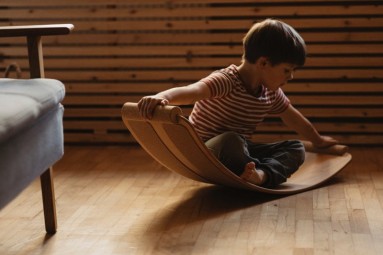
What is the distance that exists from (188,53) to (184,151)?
1.06 metres

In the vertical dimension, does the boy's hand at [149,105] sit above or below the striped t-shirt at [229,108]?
above

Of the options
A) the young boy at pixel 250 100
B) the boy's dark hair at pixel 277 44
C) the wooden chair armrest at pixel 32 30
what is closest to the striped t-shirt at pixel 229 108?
the young boy at pixel 250 100

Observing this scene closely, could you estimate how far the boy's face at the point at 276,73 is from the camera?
2.43 meters

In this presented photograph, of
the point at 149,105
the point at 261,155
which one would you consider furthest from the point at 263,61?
the point at 149,105

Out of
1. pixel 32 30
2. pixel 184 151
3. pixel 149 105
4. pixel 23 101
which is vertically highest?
pixel 32 30

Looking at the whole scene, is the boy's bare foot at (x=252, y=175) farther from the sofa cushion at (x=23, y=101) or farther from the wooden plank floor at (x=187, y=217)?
the sofa cushion at (x=23, y=101)

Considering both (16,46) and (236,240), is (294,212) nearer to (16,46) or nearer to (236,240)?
(236,240)

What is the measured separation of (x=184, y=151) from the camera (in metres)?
2.24

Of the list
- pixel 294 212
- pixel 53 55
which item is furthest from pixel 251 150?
pixel 53 55

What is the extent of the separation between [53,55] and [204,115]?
110 cm

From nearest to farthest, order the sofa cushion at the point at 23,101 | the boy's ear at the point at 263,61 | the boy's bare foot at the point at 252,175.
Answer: the sofa cushion at the point at 23,101
the boy's bare foot at the point at 252,175
the boy's ear at the point at 263,61

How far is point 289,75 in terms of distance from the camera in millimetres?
2459

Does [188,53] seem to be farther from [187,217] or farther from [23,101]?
[23,101]

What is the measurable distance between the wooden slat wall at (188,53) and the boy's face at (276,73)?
2.41 feet
